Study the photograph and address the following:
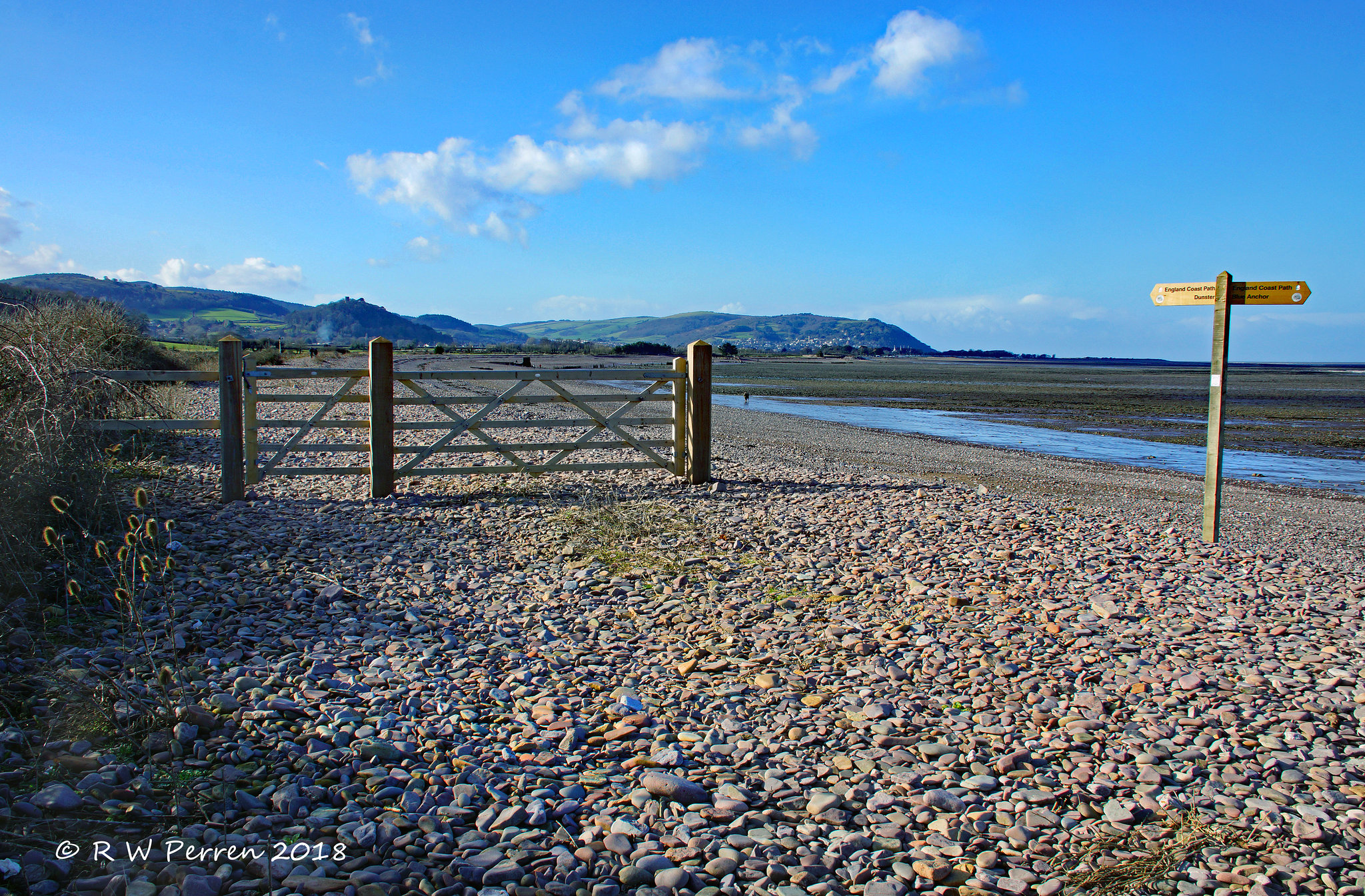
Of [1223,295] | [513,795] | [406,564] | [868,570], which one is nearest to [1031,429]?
[1223,295]

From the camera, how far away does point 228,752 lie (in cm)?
366

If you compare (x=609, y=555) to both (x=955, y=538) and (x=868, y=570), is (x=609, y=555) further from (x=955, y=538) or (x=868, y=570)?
(x=955, y=538)

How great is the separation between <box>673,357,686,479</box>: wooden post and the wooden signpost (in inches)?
230

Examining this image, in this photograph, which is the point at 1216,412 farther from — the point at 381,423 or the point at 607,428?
the point at 381,423

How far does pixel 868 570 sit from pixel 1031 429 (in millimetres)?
23148

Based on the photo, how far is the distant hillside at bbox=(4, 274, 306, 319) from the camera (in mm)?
124625

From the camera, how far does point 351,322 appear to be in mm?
173125

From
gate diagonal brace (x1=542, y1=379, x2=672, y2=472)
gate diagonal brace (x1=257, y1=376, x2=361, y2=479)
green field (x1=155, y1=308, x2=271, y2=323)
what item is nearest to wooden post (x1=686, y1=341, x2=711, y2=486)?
gate diagonal brace (x1=542, y1=379, x2=672, y2=472)

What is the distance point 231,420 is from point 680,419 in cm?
568

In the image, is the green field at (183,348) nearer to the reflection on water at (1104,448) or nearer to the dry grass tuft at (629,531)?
the reflection on water at (1104,448)

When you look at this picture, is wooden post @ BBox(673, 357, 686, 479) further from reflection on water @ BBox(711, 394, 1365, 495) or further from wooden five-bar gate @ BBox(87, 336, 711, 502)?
reflection on water @ BBox(711, 394, 1365, 495)

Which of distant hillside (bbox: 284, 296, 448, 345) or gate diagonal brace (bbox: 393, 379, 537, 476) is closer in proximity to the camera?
gate diagonal brace (bbox: 393, 379, 537, 476)

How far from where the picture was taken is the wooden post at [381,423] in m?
9.38

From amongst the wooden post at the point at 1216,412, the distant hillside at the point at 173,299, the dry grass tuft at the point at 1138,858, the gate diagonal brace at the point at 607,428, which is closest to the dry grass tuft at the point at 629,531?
→ the gate diagonal brace at the point at 607,428
